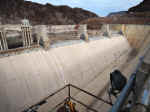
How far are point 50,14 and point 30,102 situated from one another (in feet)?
98.4

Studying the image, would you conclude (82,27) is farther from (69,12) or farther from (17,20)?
(69,12)

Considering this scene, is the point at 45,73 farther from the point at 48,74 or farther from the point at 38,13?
the point at 38,13

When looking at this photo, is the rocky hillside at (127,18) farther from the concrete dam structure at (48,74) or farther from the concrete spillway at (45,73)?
the concrete spillway at (45,73)

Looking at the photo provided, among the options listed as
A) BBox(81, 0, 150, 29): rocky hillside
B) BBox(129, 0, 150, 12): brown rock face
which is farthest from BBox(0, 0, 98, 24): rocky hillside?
BBox(129, 0, 150, 12): brown rock face

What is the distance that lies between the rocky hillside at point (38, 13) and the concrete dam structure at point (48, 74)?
74.9ft

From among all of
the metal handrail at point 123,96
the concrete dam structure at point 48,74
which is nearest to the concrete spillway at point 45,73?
the concrete dam structure at point 48,74

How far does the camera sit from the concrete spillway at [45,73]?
3.83 meters

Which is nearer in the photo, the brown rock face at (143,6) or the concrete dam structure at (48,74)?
the concrete dam structure at (48,74)

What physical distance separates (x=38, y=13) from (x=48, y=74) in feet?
90.3

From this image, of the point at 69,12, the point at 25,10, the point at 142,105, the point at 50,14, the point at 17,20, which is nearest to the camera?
the point at 142,105

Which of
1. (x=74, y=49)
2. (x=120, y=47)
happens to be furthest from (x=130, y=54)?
(x=74, y=49)

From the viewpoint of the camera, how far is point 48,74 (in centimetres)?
507

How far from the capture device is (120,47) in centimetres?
1321

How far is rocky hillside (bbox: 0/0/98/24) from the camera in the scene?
23.4m
